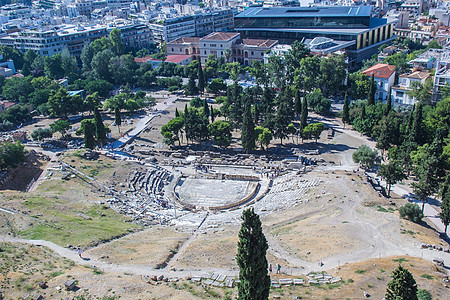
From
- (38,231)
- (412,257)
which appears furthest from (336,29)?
(38,231)

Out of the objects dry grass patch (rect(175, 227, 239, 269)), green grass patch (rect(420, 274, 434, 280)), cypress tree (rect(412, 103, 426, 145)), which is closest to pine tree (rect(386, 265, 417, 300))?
green grass patch (rect(420, 274, 434, 280))

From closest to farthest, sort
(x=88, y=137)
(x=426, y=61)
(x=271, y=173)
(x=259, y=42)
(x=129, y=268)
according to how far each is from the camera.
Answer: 1. (x=129, y=268)
2. (x=271, y=173)
3. (x=88, y=137)
4. (x=426, y=61)
5. (x=259, y=42)

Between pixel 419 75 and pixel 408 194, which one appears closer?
pixel 408 194

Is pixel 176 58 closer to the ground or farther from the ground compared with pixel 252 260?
farther from the ground

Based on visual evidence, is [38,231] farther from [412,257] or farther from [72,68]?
[72,68]

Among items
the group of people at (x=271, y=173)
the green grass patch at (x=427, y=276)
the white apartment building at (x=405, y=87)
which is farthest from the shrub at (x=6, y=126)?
the green grass patch at (x=427, y=276)

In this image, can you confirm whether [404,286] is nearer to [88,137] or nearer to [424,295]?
[424,295]

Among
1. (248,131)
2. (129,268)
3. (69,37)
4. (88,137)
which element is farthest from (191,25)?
(129,268)
